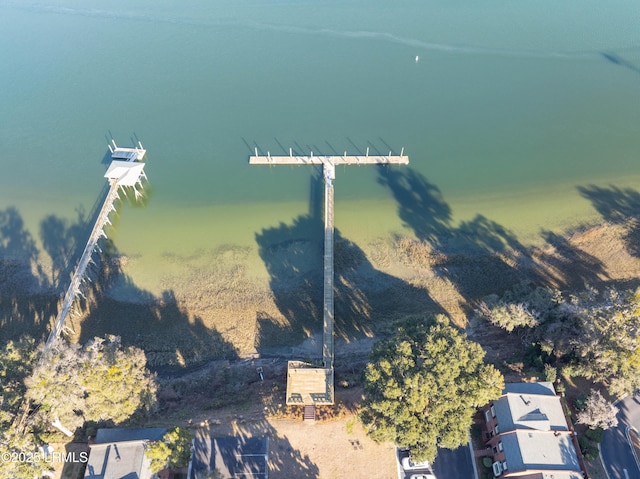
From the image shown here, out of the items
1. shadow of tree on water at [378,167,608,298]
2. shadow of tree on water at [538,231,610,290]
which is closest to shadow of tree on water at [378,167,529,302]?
shadow of tree on water at [378,167,608,298]

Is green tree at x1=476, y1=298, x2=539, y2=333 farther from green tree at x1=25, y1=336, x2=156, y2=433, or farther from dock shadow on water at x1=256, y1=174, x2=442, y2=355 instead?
green tree at x1=25, y1=336, x2=156, y2=433

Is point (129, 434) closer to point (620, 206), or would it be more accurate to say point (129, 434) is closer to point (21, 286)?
point (21, 286)

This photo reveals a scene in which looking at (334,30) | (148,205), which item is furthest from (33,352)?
(334,30)

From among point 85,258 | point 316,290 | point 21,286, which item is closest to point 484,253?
point 316,290

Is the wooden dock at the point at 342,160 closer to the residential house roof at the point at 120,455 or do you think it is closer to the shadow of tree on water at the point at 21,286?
the shadow of tree on water at the point at 21,286

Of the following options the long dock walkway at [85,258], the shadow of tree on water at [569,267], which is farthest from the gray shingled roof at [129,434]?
the shadow of tree on water at [569,267]

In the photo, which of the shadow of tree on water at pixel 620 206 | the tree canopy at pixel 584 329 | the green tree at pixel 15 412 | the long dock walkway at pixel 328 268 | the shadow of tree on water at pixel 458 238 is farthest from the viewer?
the shadow of tree on water at pixel 620 206
